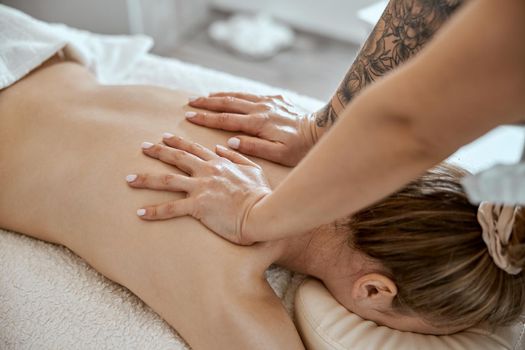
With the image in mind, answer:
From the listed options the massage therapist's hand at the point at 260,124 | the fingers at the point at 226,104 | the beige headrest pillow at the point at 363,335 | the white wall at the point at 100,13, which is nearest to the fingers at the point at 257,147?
the massage therapist's hand at the point at 260,124

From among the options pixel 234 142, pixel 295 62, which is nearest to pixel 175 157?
pixel 234 142

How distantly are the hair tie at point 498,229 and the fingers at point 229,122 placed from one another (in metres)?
0.56

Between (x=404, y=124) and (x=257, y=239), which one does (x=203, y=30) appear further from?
(x=404, y=124)

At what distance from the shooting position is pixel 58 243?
51.8 inches

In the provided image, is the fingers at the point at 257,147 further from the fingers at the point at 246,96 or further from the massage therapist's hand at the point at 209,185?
the fingers at the point at 246,96

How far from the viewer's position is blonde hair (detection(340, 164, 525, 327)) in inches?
39.6

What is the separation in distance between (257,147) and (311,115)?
0.65 ft

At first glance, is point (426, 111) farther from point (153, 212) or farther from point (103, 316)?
point (103, 316)

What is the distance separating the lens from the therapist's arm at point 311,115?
1.25 m

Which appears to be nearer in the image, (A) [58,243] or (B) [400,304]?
(B) [400,304]

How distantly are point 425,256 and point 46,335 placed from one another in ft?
2.56

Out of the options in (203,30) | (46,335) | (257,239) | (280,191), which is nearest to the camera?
(280,191)

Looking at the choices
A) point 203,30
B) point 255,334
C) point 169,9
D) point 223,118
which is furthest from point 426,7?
point 203,30

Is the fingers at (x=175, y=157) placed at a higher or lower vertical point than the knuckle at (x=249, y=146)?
lower
